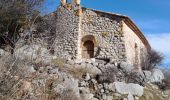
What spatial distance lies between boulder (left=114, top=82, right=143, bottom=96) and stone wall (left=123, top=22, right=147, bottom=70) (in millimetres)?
4176

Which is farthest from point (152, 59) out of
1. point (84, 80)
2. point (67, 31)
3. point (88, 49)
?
point (84, 80)

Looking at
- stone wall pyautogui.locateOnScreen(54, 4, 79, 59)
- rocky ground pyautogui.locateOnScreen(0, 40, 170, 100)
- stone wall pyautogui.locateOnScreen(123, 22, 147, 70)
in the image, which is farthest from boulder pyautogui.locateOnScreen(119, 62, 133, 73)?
stone wall pyautogui.locateOnScreen(54, 4, 79, 59)

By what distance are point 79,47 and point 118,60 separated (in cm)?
255

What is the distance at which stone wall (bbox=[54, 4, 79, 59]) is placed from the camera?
21.1m

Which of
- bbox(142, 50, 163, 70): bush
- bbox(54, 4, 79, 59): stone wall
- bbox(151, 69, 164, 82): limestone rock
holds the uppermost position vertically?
bbox(54, 4, 79, 59): stone wall

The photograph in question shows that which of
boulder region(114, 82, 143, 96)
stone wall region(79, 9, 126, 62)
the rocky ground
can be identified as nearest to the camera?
the rocky ground

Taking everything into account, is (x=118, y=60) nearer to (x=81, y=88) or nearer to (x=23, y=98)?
(x=81, y=88)

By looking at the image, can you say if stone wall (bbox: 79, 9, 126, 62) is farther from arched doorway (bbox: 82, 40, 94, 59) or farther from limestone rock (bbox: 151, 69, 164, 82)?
limestone rock (bbox: 151, 69, 164, 82)

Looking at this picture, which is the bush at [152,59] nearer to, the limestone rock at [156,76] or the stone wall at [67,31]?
the limestone rock at [156,76]

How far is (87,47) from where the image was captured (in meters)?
21.7

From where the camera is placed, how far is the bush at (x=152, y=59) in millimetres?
24981

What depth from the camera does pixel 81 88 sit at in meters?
Result: 15.4

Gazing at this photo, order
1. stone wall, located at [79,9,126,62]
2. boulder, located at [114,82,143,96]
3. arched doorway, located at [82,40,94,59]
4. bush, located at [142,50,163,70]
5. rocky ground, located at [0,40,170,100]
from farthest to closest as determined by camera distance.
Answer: bush, located at [142,50,163,70] → arched doorway, located at [82,40,94,59] → stone wall, located at [79,9,126,62] → boulder, located at [114,82,143,96] → rocky ground, located at [0,40,170,100]

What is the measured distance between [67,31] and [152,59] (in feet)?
27.7
